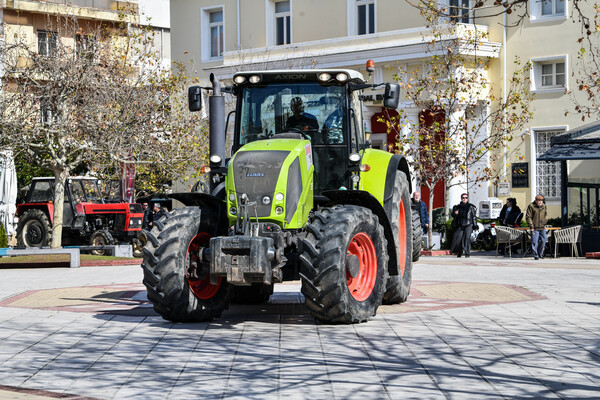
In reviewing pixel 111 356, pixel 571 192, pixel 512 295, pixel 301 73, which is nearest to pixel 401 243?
pixel 512 295

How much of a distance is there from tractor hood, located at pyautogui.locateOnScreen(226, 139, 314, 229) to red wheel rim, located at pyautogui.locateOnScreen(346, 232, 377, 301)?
67cm

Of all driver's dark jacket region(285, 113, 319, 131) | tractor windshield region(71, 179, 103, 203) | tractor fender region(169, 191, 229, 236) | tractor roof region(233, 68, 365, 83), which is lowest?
tractor fender region(169, 191, 229, 236)

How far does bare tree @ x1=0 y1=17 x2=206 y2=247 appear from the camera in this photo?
2865 centimetres

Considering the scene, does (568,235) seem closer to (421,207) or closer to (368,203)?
(421,207)

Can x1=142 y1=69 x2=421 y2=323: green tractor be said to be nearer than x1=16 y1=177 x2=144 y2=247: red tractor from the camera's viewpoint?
Yes

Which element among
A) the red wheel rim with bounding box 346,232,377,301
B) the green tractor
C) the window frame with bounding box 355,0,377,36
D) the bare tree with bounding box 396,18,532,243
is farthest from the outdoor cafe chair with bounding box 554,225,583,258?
the red wheel rim with bounding box 346,232,377,301

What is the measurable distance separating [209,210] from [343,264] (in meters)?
1.95

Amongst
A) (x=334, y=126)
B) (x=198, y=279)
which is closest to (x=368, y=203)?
(x=334, y=126)

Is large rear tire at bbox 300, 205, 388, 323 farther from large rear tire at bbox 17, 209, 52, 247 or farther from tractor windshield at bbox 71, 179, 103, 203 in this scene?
tractor windshield at bbox 71, 179, 103, 203

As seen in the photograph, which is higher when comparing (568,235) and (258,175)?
(258,175)

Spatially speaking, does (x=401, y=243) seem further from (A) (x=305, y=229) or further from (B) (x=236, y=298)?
(A) (x=305, y=229)

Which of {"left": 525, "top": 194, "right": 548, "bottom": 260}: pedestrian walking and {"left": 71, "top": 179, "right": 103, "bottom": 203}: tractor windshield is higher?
{"left": 71, "top": 179, "right": 103, "bottom": 203}: tractor windshield

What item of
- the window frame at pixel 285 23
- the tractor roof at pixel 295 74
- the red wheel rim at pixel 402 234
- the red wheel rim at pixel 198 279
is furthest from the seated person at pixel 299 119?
the window frame at pixel 285 23

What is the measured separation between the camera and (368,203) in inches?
505
